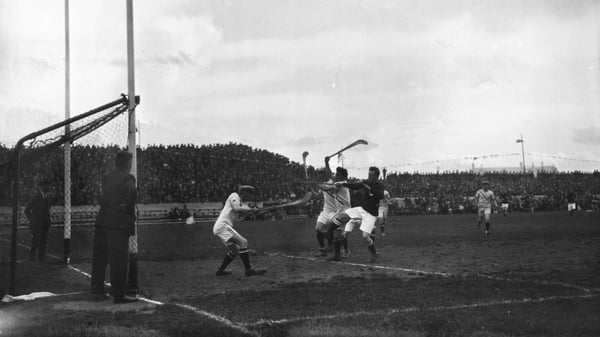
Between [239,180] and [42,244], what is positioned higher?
[239,180]

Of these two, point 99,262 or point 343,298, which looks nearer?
point 343,298

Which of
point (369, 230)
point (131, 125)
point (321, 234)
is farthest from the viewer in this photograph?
point (321, 234)

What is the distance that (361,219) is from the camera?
13.8m

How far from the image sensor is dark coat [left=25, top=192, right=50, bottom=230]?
1495 cm

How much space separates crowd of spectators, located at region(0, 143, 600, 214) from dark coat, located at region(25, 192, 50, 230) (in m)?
0.93

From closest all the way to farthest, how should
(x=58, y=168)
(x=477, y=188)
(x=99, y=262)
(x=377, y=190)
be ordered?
(x=99, y=262)
(x=377, y=190)
(x=58, y=168)
(x=477, y=188)

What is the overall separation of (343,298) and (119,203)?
3.53m

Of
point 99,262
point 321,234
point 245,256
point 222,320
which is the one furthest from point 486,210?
point 222,320

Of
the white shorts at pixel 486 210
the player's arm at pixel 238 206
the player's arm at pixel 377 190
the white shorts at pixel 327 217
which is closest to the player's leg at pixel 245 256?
the player's arm at pixel 238 206

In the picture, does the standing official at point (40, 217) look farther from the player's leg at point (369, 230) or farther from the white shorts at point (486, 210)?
the white shorts at point (486, 210)

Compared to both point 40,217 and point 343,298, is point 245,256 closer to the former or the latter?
point 343,298

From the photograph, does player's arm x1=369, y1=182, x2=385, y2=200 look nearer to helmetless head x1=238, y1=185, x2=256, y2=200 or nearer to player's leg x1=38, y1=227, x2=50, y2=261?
helmetless head x1=238, y1=185, x2=256, y2=200

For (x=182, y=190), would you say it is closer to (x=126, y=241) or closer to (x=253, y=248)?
(x=253, y=248)

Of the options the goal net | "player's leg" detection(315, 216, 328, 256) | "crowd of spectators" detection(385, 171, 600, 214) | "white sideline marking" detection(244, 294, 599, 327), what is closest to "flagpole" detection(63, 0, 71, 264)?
the goal net
